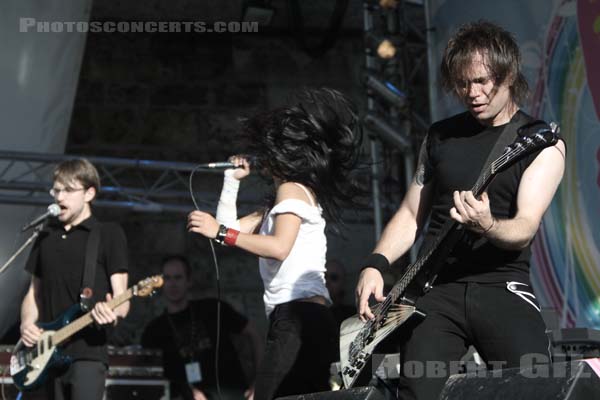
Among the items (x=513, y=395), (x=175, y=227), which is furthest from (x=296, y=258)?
(x=175, y=227)

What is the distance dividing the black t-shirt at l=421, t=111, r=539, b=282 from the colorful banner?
1864 millimetres

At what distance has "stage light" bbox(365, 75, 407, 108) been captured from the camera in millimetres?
6895

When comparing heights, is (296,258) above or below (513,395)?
above

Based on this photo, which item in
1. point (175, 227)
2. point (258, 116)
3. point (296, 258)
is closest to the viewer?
point (296, 258)

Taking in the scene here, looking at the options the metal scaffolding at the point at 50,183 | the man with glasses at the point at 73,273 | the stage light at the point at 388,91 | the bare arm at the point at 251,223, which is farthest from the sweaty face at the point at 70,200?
the stage light at the point at 388,91

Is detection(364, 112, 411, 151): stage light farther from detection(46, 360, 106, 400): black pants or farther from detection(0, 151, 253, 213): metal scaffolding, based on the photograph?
detection(46, 360, 106, 400): black pants

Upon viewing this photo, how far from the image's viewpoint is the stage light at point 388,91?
6895mm

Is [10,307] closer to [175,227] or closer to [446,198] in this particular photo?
[175,227]

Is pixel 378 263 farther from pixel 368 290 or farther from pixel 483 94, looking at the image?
pixel 483 94

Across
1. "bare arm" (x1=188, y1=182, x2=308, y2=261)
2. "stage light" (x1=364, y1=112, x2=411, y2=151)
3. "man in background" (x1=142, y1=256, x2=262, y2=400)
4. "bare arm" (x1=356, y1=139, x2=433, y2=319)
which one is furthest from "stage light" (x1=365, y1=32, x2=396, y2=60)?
"bare arm" (x1=356, y1=139, x2=433, y2=319)

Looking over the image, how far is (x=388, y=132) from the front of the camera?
693 cm

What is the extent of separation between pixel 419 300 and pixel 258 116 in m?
1.41

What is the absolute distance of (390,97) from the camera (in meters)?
6.92

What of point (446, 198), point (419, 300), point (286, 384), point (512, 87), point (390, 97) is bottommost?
point (286, 384)
